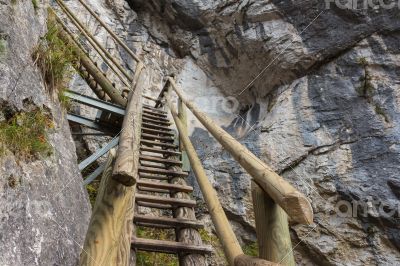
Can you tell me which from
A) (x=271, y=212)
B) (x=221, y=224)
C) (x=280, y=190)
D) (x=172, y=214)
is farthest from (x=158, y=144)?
(x=280, y=190)

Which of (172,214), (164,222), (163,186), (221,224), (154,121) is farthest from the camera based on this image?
(154,121)

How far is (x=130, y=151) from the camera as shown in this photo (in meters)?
1.92

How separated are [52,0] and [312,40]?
7.31 m

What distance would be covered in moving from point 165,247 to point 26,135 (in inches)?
59.2

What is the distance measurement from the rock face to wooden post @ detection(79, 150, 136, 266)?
3.00 ft

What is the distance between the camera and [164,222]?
3.32 metres

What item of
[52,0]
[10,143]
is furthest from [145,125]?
[52,0]

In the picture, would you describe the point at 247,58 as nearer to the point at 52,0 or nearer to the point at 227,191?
the point at 227,191

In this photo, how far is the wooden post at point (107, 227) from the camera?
156 cm

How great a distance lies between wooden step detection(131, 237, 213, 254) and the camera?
2779 mm

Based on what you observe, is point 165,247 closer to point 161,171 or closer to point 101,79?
point 161,171

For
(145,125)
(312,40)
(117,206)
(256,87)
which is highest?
(312,40)

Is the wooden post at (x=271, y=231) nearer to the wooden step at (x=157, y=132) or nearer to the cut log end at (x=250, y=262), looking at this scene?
the cut log end at (x=250, y=262)

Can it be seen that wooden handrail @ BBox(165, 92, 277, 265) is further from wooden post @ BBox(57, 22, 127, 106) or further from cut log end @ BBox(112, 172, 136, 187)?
wooden post @ BBox(57, 22, 127, 106)
